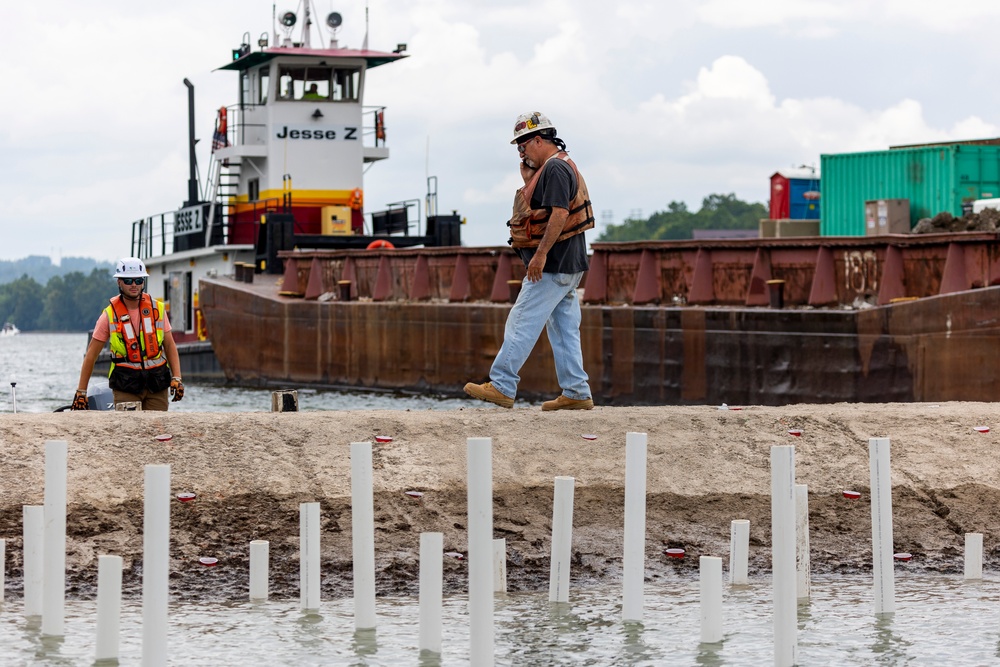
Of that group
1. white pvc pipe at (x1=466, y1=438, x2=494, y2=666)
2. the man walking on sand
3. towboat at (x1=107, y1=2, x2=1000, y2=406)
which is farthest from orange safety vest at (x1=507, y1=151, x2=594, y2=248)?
towboat at (x1=107, y1=2, x2=1000, y2=406)

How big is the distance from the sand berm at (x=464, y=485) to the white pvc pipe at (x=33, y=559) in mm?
429

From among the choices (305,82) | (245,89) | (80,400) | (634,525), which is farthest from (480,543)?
(245,89)

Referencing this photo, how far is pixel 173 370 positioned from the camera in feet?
34.3

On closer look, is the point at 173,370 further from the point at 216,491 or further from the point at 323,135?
the point at 323,135

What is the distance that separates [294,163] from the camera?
35875 mm

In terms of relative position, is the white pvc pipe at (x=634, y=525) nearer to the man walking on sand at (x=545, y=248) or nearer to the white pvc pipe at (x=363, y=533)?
the white pvc pipe at (x=363, y=533)

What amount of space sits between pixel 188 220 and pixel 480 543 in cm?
3344

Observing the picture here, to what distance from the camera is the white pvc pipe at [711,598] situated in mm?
6723

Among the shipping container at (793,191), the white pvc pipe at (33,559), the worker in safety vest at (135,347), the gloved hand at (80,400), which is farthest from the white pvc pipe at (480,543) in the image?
the shipping container at (793,191)

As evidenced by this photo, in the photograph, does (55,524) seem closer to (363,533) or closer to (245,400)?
(363,533)

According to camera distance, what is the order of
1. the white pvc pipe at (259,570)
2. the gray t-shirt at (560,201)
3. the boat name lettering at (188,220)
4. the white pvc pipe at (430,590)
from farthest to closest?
the boat name lettering at (188,220), the gray t-shirt at (560,201), the white pvc pipe at (259,570), the white pvc pipe at (430,590)

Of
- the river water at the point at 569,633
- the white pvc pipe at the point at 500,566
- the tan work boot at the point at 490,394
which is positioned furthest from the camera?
the tan work boot at the point at 490,394

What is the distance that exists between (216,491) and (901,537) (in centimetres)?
394

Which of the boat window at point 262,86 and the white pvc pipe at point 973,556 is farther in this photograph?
the boat window at point 262,86
